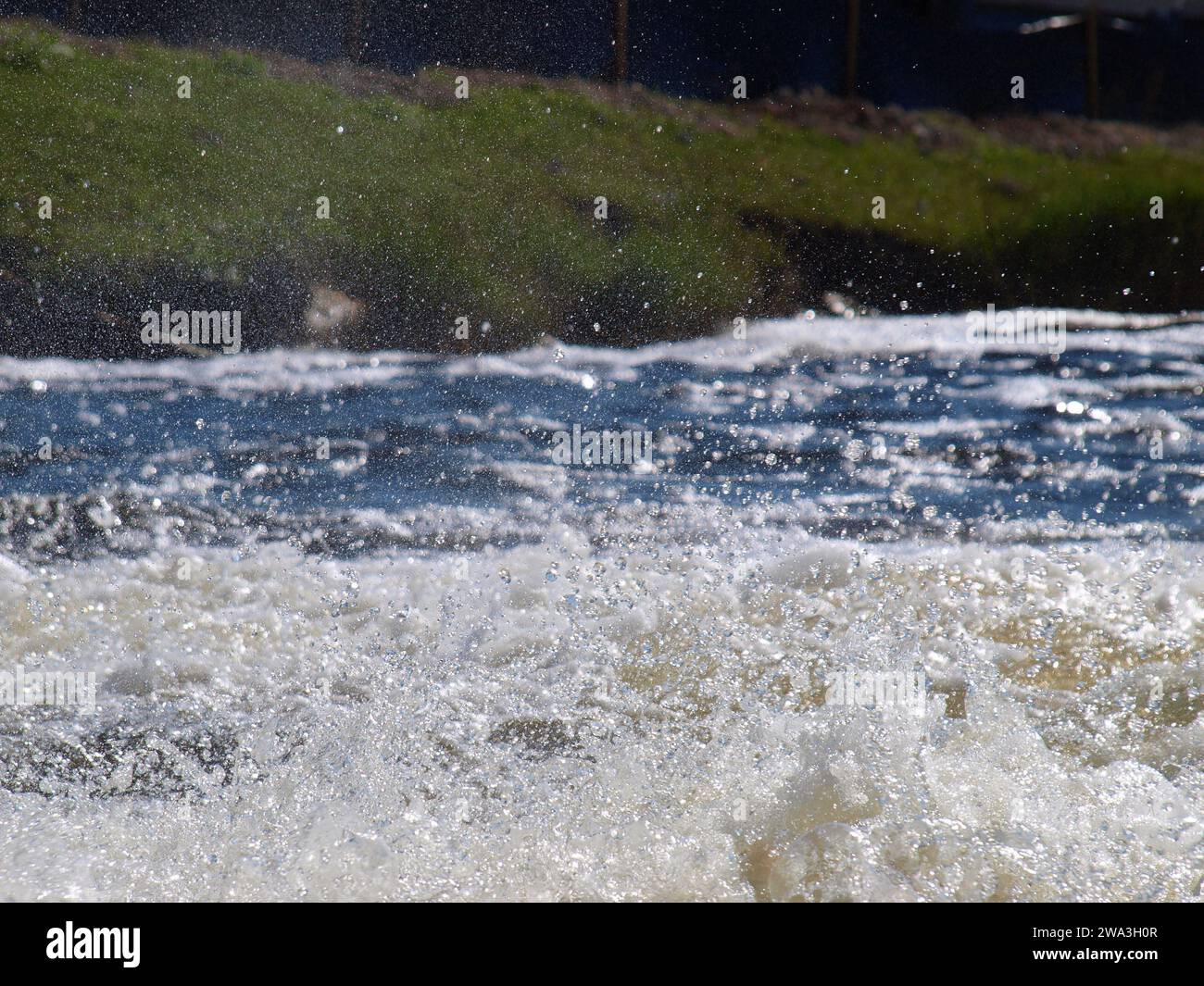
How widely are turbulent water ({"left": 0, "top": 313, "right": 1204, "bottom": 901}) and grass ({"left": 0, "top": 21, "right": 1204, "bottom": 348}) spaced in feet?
13.7

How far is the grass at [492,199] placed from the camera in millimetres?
8680

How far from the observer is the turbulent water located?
1.86 m

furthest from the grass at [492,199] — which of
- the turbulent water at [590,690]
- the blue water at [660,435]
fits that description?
the turbulent water at [590,690]

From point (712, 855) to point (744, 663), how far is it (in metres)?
0.76

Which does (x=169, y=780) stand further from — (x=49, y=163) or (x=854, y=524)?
(x=49, y=163)

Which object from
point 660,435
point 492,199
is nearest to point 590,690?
point 660,435

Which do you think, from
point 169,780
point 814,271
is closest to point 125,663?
point 169,780

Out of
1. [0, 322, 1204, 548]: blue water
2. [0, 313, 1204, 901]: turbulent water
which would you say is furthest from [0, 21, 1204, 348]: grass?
[0, 313, 1204, 901]: turbulent water

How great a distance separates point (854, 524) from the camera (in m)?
4.29

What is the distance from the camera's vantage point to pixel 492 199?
9.73 meters

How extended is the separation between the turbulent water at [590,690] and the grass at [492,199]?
13.7 ft

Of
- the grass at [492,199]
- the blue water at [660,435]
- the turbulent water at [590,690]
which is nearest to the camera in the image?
the turbulent water at [590,690]

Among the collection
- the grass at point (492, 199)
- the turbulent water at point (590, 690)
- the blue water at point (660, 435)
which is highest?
the grass at point (492, 199)

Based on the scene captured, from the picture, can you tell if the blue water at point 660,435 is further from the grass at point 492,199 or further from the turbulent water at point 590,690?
the grass at point 492,199
